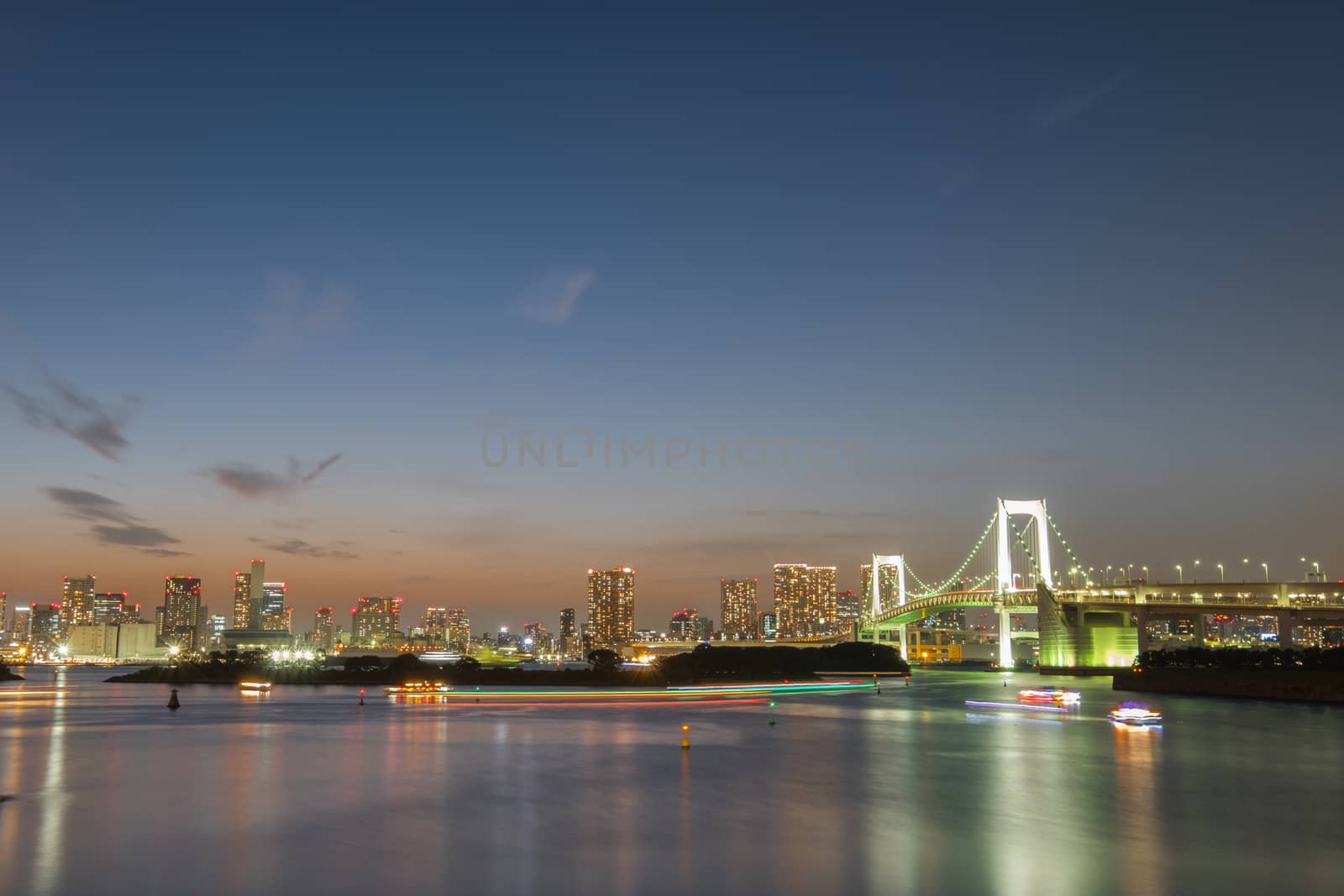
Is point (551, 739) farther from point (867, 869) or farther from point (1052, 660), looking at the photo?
point (1052, 660)

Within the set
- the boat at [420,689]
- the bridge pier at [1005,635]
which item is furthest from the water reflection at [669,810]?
the bridge pier at [1005,635]

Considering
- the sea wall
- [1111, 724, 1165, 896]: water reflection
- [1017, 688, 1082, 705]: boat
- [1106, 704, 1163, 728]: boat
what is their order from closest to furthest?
[1111, 724, 1165, 896]: water reflection
[1106, 704, 1163, 728]: boat
[1017, 688, 1082, 705]: boat
the sea wall

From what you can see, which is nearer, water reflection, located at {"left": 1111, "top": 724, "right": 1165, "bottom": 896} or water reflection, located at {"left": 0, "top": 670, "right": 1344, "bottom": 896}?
water reflection, located at {"left": 0, "top": 670, "right": 1344, "bottom": 896}

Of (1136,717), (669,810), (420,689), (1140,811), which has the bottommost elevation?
(420,689)

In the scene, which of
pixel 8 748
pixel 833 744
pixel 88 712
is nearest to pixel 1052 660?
pixel 833 744

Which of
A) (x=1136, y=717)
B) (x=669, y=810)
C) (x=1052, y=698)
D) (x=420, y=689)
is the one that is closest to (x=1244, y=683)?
(x=1052, y=698)

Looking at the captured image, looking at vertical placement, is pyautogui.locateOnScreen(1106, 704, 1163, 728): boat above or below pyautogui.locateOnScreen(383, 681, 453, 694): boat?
above

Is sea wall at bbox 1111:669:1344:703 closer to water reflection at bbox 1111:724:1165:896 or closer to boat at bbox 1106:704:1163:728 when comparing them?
boat at bbox 1106:704:1163:728

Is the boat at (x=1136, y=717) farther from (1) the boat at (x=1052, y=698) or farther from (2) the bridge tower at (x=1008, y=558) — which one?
(2) the bridge tower at (x=1008, y=558)

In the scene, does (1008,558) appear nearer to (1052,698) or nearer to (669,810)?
(1052,698)

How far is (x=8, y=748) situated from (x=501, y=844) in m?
27.0

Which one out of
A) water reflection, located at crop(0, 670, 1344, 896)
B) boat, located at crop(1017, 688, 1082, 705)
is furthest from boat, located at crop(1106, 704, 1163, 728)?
boat, located at crop(1017, 688, 1082, 705)

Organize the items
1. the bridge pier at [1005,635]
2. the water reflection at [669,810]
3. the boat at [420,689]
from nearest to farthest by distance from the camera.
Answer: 1. the water reflection at [669,810]
2. the boat at [420,689]
3. the bridge pier at [1005,635]

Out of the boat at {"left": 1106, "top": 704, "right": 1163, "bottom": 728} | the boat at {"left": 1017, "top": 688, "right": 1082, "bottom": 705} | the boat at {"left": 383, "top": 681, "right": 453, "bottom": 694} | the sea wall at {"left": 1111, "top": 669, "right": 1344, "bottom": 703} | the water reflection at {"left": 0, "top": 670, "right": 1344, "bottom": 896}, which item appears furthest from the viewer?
the boat at {"left": 383, "top": 681, "right": 453, "bottom": 694}
